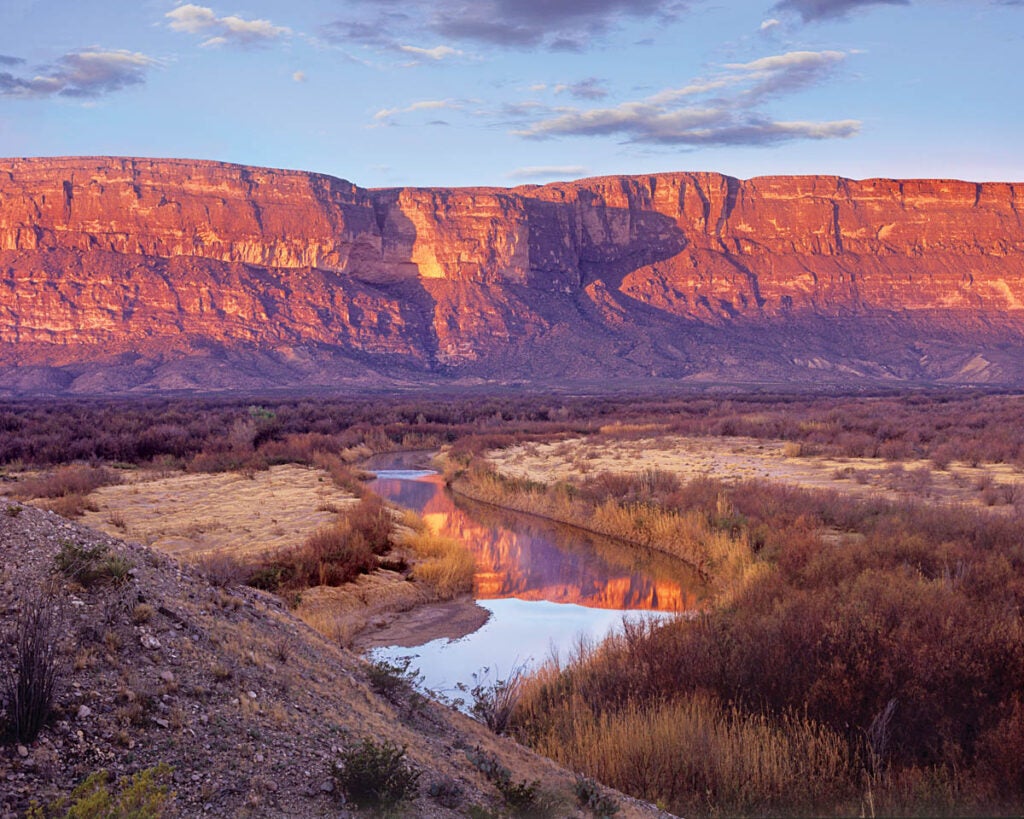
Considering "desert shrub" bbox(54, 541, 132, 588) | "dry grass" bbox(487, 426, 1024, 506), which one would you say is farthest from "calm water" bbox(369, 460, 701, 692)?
"dry grass" bbox(487, 426, 1024, 506)

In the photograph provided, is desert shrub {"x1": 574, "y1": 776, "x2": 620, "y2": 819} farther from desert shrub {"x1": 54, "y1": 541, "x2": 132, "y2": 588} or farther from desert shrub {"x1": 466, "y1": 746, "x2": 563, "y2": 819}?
desert shrub {"x1": 54, "y1": 541, "x2": 132, "y2": 588}

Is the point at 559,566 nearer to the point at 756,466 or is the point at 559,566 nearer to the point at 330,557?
the point at 330,557

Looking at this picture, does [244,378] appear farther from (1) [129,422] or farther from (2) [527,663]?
(2) [527,663]

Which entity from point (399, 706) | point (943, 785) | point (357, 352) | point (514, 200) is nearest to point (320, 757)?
point (399, 706)

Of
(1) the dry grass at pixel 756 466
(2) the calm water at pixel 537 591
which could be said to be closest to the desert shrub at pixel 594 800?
(2) the calm water at pixel 537 591

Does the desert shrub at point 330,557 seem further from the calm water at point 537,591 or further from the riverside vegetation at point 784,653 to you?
the calm water at point 537,591

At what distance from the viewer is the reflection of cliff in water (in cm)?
1341

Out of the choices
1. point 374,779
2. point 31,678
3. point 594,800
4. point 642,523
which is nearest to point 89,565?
point 31,678

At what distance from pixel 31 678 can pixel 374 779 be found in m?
1.86

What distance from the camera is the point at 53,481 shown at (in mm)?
18250

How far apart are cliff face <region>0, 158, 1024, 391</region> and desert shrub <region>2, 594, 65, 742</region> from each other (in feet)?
267

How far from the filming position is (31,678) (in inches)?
171

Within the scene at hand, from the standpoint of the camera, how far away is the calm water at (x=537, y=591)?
34.5 feet

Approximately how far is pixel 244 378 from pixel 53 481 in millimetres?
68543
